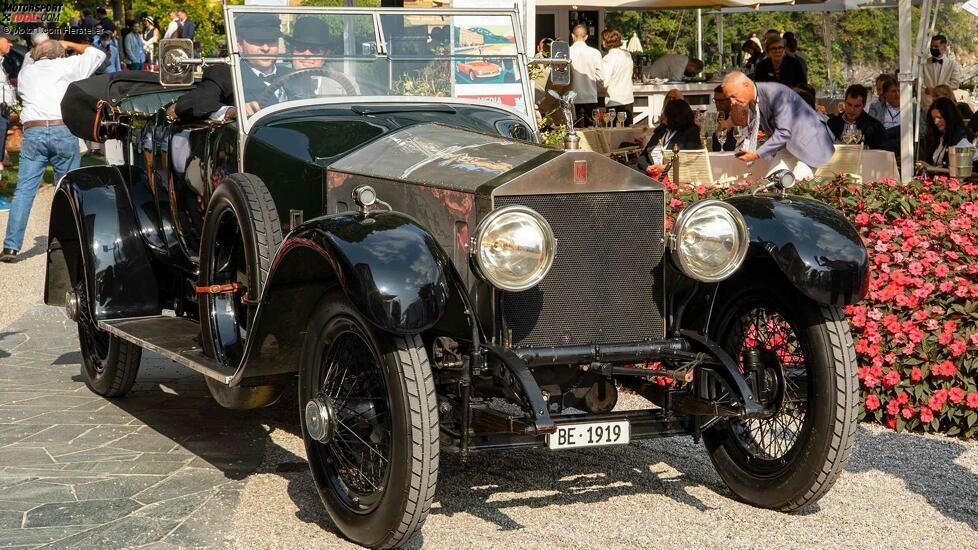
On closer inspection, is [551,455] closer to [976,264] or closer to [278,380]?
[278,380]

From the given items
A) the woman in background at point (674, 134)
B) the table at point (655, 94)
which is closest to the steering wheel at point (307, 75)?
the woman in background at point (674, 134)

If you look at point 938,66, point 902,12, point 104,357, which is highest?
point 902,12

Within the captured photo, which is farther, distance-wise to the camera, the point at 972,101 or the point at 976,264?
the point at 972,101

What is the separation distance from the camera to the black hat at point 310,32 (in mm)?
5359

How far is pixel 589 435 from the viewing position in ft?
12.8

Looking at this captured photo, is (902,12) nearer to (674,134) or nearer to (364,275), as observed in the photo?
(674,134)

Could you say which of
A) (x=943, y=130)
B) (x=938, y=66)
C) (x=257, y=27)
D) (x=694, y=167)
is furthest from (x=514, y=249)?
(x=938, y=66)

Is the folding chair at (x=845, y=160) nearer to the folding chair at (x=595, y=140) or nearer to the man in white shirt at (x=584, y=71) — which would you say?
the folding chair at (x=595, y=140)

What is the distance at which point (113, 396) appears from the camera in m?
6.25

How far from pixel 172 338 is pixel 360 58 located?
1481mm

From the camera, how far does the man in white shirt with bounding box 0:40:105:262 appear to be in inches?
407

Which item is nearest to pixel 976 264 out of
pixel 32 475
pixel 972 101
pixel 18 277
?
pixel 32 475

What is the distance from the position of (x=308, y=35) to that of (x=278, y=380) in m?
1.65

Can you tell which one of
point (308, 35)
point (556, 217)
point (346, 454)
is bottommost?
point (346, 454)
